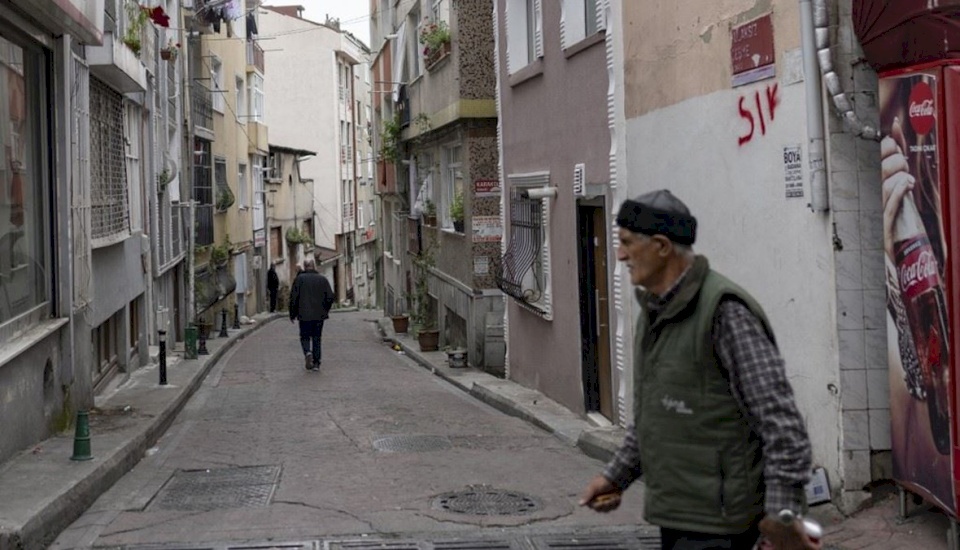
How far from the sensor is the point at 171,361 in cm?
2131

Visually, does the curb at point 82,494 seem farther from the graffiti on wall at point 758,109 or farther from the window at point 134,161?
the window at point 134,161

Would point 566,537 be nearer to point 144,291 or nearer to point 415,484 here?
point 415,484

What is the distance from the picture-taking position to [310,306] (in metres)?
20.3

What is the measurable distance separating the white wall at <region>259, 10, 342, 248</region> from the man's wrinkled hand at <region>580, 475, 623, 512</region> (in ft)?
175

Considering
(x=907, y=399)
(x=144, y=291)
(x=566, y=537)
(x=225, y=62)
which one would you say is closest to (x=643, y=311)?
(x=907, y=399)

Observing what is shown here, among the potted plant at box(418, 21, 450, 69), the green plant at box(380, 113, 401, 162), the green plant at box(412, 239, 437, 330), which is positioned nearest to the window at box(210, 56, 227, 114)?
the green plant at box(380, 113, 401, 162)

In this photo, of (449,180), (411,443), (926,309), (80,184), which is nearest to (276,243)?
(449,180)

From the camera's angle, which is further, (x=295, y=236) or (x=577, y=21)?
(x=295, y=236)

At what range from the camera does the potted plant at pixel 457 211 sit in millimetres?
21875

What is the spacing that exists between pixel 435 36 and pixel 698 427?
1893 centimetres

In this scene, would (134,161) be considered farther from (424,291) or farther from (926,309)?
(926,309)

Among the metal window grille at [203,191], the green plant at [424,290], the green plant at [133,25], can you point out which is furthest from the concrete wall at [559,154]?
the metal window grille at [203,191]

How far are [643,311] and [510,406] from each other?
35.6 ft

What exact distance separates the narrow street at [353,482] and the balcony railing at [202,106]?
13.7 metres
